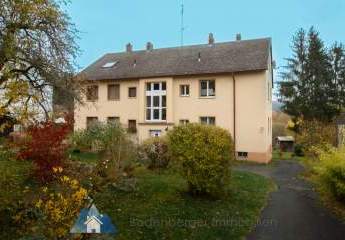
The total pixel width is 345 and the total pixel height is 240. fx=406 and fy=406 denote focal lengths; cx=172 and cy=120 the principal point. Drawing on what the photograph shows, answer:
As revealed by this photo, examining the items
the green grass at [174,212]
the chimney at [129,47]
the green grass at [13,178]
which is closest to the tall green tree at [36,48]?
the green grass at [13,178]

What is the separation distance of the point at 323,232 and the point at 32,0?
10.5 m

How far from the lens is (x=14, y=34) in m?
12.8

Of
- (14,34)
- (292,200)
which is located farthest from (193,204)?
(14,34)

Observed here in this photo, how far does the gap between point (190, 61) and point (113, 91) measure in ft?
24.0

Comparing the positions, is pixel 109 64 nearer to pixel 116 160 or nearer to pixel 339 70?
pixel 116 160

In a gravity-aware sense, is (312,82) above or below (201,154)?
above

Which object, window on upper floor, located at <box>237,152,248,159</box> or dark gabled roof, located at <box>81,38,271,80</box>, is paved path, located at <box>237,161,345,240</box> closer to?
window on upper floor, located at <box>237,152,248,159</box>

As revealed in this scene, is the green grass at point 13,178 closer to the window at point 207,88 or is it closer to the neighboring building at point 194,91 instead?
the neighboring building at point 194,91

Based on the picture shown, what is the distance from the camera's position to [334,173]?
41.5 ft

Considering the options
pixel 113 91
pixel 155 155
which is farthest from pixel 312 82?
pixel 155 155

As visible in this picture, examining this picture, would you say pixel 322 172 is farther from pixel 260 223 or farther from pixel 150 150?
pixel 150 150

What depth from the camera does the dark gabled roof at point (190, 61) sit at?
30797mm

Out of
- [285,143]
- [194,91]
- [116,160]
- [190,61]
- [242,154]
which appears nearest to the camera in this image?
[116,160]

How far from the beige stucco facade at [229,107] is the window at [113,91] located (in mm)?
1672
